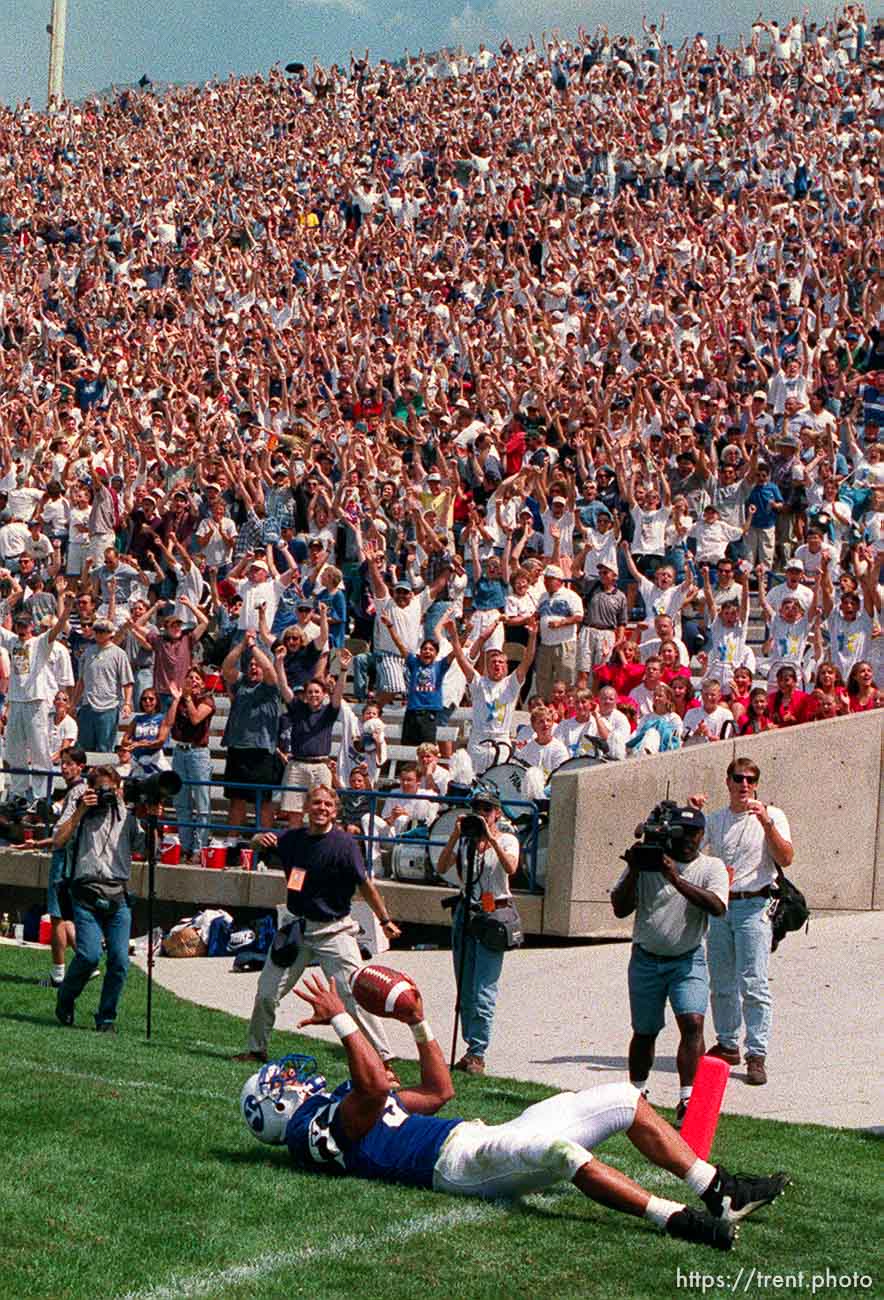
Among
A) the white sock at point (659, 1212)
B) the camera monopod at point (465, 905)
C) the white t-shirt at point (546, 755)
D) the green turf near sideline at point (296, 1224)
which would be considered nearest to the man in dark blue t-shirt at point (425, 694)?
the white t-shirt at point (546, 755)

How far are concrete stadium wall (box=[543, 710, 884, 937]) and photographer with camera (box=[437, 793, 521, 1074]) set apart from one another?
341cm

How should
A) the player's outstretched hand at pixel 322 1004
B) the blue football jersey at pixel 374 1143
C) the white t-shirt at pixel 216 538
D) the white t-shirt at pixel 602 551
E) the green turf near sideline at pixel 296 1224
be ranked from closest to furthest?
the green turf near sideline at pixel 296 1224 → the player's outstretched hand at pixel 322 1004 → the blue football jersey at pixel 374 1143 → the white t-shirt at pixel 602 551 → the white t-shirt at pixel 216 538

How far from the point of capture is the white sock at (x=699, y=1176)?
7418mm

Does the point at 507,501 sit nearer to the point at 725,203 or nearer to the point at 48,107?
the point at 725,203

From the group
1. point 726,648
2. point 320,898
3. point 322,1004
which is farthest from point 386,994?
point 726,648

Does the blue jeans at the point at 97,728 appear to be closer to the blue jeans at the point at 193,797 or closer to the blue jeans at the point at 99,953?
the blue jeans at the point at 193,797

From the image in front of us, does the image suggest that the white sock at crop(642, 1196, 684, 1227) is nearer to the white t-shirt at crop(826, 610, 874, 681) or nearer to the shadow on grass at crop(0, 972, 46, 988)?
the shadow on grass at crop(0, 972, 46, 988)

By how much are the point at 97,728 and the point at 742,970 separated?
897cm

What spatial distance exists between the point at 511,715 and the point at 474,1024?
5744mm

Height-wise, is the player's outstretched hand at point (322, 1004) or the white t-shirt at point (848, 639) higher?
the white t-shirt at point (848, 639)

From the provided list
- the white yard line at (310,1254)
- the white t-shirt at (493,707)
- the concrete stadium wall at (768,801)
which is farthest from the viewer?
the white t-shirt at (493,707)

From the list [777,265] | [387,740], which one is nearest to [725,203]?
[777,265]

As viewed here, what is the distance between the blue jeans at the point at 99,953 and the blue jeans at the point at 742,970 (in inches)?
140

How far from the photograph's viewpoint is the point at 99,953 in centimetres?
1247
